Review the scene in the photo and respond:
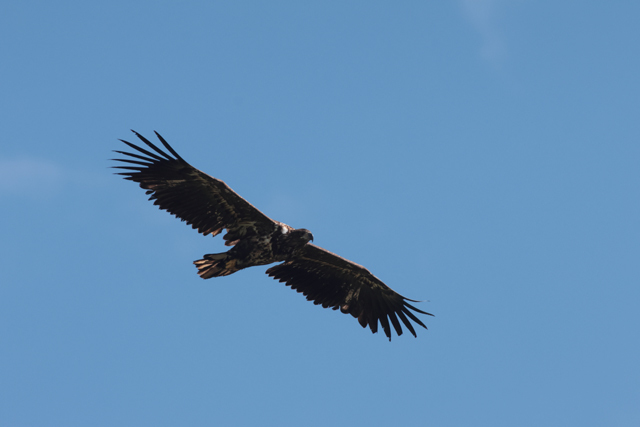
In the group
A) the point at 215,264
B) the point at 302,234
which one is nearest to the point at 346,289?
the point at 302,234

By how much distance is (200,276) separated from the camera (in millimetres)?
13914

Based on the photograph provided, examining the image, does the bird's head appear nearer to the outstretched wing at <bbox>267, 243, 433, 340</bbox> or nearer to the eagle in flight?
the eagle in flight

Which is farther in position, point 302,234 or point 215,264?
point 302,234

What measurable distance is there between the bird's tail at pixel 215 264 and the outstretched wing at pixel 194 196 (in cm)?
38

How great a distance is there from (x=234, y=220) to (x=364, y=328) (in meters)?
4.19

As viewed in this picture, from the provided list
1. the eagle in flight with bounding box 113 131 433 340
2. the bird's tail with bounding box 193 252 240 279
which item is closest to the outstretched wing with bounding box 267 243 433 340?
the eagle in flight with bounding box 113 131 433 340

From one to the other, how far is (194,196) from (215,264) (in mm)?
1398

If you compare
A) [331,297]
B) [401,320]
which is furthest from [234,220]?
[401,320]

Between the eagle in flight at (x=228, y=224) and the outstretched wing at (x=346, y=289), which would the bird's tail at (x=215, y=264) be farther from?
the outstretched wing at (x=346, y=289)

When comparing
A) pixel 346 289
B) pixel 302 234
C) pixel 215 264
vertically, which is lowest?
pixel 215 264

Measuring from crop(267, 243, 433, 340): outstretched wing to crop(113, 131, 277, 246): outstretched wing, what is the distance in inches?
75.5

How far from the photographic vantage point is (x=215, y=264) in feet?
45.8

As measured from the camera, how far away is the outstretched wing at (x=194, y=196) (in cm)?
1356

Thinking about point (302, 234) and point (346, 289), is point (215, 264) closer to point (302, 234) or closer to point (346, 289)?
point (302, 234)
